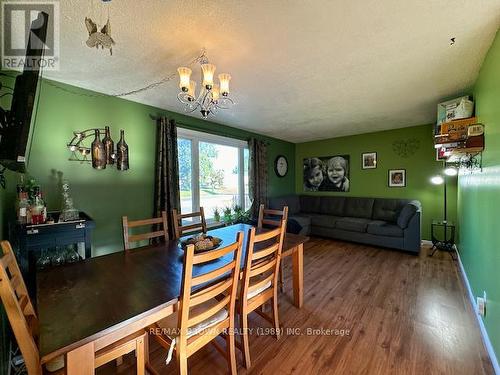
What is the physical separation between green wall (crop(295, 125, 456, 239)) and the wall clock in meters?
0.85

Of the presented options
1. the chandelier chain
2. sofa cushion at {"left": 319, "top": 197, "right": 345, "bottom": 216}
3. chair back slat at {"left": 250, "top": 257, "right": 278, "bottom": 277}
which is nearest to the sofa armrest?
sofa cushion at {"left": 319, "top": 197, "right": 345, "bottom": 216}

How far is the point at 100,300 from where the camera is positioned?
1.07 m

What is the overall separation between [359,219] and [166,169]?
3849 mm

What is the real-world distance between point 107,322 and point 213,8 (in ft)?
5.70

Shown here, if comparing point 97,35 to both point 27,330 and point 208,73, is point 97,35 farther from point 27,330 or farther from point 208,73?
point 27,330

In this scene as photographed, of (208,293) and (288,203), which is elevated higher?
(288,203)

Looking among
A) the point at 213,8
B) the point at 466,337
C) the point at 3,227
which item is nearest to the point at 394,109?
the point at 466,337

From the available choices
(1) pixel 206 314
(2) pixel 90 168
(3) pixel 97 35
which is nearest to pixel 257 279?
(1) pixel 206 314

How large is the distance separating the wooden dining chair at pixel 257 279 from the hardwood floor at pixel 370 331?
0.67ft

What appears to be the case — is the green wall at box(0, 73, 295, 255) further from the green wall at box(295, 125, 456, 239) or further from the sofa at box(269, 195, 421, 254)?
the green wall at box(295, 125, 456, 239)

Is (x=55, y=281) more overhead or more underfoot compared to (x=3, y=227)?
more underfoot

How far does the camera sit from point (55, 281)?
125cm

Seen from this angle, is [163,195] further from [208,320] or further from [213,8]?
[213,8]

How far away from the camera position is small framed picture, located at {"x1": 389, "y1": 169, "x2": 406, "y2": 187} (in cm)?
436
